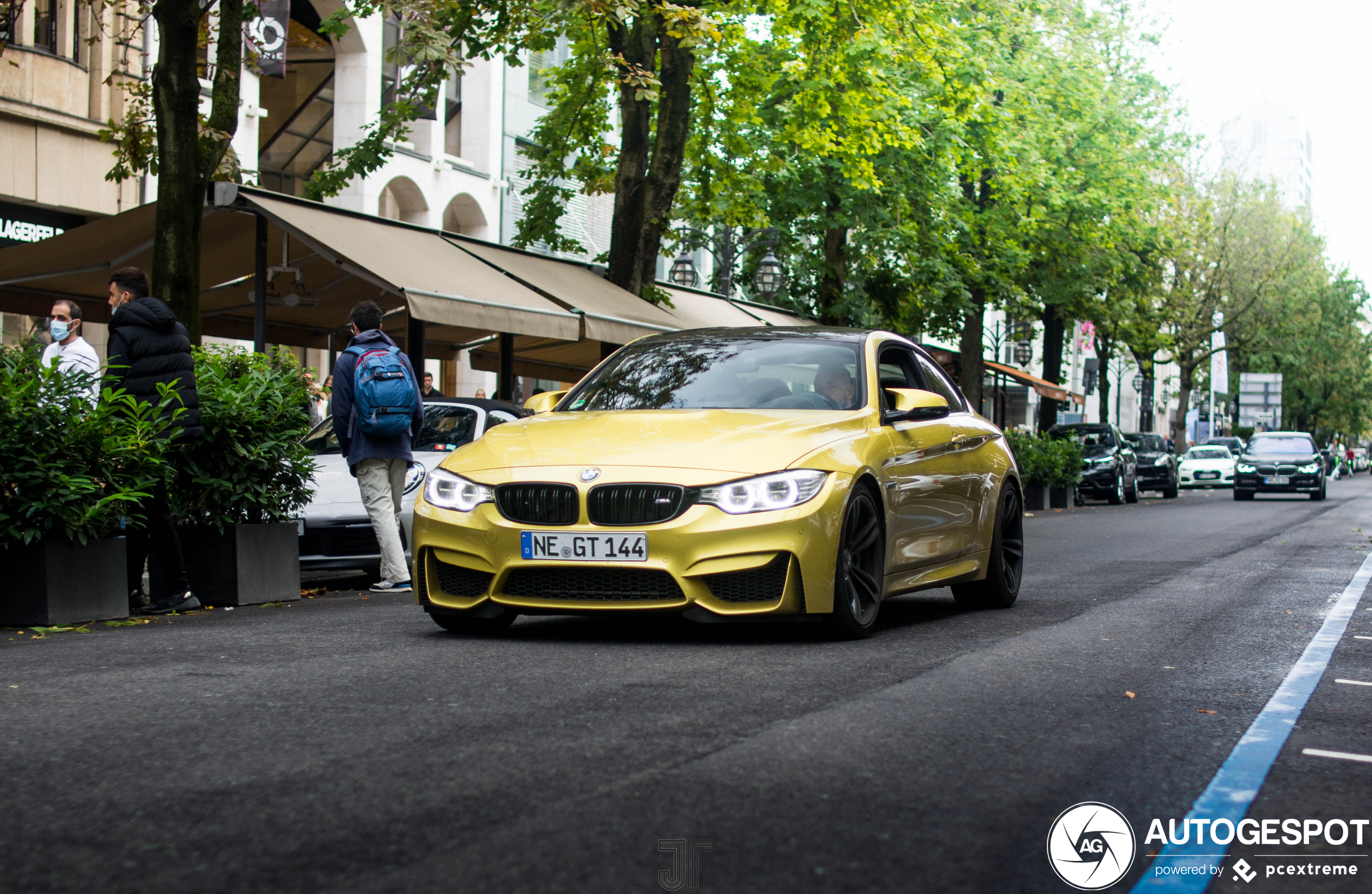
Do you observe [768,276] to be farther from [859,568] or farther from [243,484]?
[859,568]

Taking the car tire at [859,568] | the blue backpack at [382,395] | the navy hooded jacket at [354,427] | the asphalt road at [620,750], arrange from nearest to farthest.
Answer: the asphalt road at [620,750]
the car tire at [859,568]
the blue backpack at [382,395]
the navy hooded jacket at [354,427]

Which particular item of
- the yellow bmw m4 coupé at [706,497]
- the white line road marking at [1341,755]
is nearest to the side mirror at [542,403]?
the yellow bmw m4 coupé at [706,497]

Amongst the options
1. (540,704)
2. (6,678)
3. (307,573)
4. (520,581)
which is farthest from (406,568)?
(540,704)

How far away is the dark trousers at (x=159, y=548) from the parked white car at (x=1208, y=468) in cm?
4466

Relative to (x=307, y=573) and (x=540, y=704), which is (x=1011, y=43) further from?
(x=540, y=704)

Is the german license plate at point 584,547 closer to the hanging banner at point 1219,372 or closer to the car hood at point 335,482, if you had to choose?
the car hood at point 335,482

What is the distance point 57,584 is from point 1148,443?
1481 inches

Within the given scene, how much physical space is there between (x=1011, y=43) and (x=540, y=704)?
30.6 metres

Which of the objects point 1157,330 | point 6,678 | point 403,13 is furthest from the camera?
point 1157,330

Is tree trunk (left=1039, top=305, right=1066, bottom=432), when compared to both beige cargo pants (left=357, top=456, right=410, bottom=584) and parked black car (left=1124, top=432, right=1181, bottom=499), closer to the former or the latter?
parked black car (left=1124, top=432, right=1181, bottom=499)

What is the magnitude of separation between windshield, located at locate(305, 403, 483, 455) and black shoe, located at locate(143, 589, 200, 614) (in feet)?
10.5

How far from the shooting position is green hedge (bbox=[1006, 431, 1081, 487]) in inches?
1129

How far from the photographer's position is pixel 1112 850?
11.8 feet

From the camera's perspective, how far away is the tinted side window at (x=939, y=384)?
9359 millimetres
